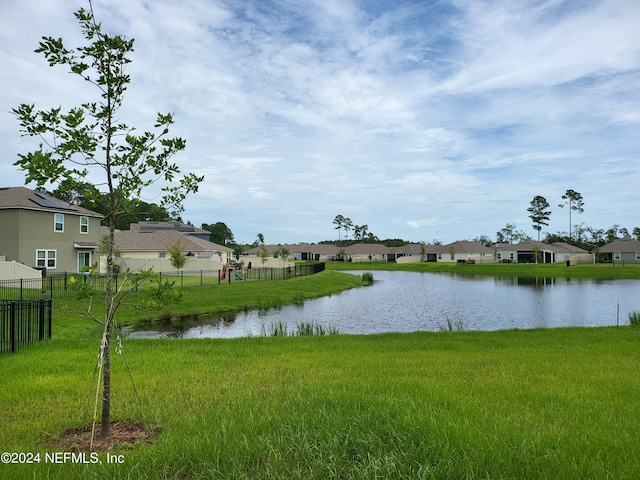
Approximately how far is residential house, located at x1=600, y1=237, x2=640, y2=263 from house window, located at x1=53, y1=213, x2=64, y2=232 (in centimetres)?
8694

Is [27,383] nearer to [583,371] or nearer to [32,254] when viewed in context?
[583,371]

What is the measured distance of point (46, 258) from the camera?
32.7 m

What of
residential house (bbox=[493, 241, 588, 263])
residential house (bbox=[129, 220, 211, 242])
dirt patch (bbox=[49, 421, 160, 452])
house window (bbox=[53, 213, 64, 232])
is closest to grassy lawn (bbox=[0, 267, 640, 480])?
dirt patch (bbox=[49, 421, 160, 452])

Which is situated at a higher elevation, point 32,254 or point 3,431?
point 32,254

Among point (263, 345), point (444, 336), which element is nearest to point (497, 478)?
point (263, 345)

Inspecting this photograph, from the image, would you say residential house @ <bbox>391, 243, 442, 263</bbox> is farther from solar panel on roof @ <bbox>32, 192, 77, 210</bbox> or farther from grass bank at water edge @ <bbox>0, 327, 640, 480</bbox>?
grass bank at water edge @ <bbox>0, 327, 640, 480</bbox>

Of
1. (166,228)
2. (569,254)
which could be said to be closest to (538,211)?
(569,254)

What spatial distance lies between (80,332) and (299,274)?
32832 millimetres

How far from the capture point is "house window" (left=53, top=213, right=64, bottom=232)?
3331 centimetres

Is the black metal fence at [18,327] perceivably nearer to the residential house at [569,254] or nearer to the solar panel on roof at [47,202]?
the solar panel on roof at [47,202]

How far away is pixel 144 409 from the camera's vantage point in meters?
6.06

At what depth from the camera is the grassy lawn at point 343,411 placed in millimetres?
4195

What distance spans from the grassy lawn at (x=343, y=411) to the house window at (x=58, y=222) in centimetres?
2569

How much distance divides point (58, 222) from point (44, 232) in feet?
4.70
